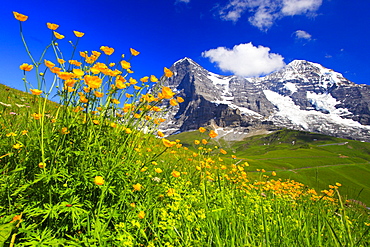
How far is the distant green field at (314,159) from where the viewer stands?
206ft

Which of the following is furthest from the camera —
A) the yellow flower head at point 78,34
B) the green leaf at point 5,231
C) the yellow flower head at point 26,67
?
the yellow flower head at point 78,34

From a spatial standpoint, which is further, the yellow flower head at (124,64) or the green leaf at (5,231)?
the yellow flower head at (124,64)

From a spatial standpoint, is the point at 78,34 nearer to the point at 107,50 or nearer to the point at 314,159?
the point at 107,50

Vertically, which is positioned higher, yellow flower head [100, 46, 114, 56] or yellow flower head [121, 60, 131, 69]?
yellow flower head [100, 46, 114, 56]


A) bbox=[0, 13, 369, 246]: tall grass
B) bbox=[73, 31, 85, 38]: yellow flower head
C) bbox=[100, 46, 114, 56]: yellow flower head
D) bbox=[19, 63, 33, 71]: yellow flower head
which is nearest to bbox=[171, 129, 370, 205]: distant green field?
bbox=[0, 13, 369, 246]: tall grass

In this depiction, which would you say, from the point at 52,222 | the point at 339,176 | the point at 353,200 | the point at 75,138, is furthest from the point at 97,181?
the point at 339,176

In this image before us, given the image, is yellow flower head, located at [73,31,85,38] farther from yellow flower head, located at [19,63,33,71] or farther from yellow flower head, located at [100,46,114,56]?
yellow flower head, located at [19,63,33,71]

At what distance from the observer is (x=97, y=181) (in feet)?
6.97

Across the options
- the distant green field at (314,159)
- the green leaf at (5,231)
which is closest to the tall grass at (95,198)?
the green leaf at (5,231)

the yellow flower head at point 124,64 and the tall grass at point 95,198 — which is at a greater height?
the yellow flower head at point 124,64

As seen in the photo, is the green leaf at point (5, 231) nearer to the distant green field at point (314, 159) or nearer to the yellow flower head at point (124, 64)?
the yellow flower head at point (124, 64)

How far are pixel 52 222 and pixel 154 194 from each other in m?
1.53

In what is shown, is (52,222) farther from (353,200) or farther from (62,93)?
(353,200)

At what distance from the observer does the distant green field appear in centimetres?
6275
